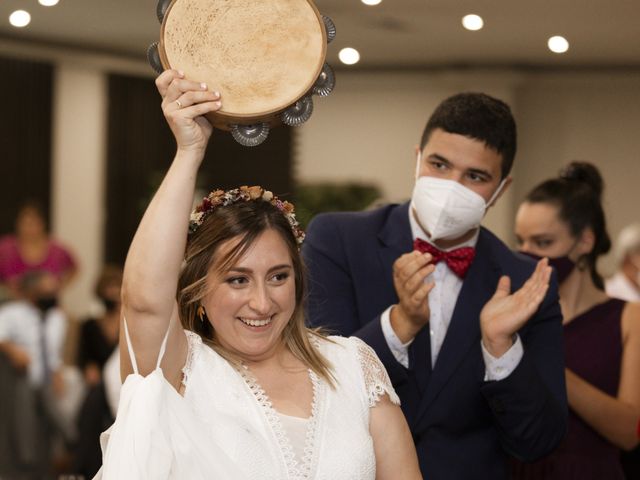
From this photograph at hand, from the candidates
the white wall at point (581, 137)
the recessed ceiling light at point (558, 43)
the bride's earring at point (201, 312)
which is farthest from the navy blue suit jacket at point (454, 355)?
the white wall at point (581, 137)

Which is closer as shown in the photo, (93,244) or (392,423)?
(392,423)

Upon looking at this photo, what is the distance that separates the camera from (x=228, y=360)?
2.41 meters

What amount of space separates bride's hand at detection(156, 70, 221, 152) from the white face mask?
933 mm

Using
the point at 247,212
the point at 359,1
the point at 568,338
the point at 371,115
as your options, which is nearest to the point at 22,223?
the point at 371,115

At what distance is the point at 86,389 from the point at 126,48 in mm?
2279

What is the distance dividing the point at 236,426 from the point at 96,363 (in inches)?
158

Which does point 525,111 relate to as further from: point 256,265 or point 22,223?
point 256,265

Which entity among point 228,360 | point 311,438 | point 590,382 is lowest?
point 590,382

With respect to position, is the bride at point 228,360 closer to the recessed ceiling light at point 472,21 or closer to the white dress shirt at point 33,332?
the recessed ceiling light at point 472,21

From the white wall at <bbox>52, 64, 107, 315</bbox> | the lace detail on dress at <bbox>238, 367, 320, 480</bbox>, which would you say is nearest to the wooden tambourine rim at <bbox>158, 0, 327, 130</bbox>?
the lace detail on dress at <bbox>238, 367, 320, 480</bbox>

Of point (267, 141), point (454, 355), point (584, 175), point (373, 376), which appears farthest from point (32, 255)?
point (373, 376)

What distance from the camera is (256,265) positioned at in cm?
238

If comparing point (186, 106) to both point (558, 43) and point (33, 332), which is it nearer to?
point (558, 43)

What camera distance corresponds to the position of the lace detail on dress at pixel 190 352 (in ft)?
7.52
